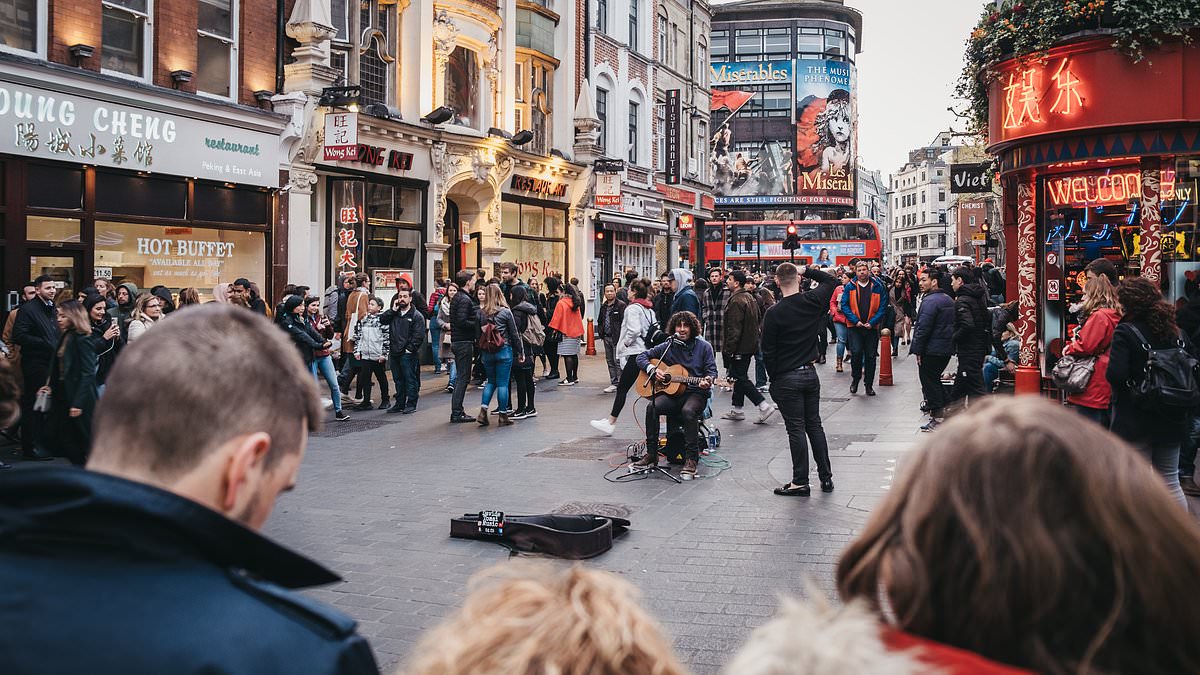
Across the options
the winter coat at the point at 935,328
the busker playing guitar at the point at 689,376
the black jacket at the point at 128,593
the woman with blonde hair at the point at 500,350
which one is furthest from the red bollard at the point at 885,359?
the black jacket at the point at 128,593

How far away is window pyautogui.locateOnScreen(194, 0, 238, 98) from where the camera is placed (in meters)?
17.3

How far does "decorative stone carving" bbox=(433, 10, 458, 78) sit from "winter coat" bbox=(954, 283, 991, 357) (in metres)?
14.3

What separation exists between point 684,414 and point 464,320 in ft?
16.9

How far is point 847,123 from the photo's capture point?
82.2 m

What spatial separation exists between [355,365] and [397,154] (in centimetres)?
729

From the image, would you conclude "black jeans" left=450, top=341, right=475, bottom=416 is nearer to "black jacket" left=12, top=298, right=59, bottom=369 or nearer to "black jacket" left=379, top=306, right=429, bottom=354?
"black jacket" left=379, top=306, right=429, bottom=354

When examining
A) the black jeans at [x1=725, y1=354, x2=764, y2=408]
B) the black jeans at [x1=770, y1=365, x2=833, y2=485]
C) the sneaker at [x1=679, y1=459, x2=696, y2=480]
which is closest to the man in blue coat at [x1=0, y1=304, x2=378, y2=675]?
the black jeans at [x1=770, y1=365, x2=833, y2=485]

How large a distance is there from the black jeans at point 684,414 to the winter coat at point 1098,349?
3452 millimetres

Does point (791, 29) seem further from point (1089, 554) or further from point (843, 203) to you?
point (1089, 554)

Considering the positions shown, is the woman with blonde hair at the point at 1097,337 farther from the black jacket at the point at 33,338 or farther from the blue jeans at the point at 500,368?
the black jacket at the point at 33,338

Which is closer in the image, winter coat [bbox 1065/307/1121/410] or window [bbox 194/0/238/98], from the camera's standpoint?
winter coat [bbox 1065/307/1121/410]

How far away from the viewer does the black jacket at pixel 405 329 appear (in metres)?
14.9

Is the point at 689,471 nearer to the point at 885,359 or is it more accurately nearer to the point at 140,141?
the point at 885,359

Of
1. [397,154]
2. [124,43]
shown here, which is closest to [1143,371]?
[124,43]
